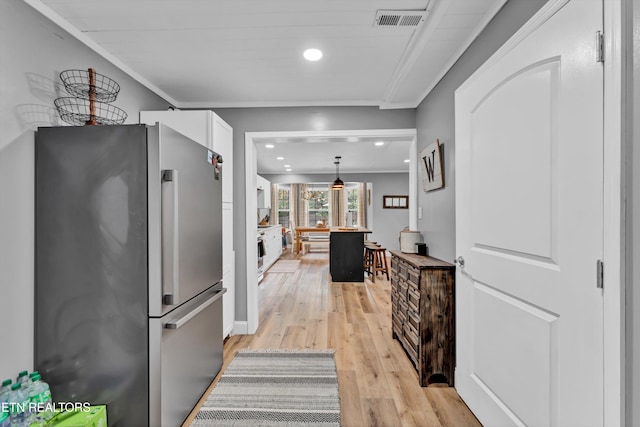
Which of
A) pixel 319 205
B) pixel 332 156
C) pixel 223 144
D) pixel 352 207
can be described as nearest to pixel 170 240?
pixel 223 144

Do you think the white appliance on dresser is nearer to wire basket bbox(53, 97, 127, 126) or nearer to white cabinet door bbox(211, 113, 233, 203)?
white cabinet door bbox(211, 113, 233, 203)

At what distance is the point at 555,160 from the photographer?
121 cm

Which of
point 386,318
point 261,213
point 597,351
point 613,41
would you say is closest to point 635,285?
point 597,351

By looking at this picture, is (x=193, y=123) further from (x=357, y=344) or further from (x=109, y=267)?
(x=357, y=344)

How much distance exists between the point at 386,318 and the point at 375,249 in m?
2.25

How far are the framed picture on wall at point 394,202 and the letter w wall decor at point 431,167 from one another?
596cm

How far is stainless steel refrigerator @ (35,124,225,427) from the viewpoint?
1.50 meters

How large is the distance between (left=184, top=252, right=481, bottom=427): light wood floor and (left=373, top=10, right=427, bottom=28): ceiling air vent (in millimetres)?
2377

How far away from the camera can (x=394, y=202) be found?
894 centimetres

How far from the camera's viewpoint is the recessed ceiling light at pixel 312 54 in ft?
7.17

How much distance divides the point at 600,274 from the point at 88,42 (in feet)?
9.65

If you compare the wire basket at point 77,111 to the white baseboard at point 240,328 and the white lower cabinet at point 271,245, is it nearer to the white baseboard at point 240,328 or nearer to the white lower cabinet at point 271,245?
the white baseboard at point 240,328

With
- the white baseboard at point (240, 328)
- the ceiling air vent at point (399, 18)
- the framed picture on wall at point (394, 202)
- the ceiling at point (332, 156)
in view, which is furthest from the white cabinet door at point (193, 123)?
the framed picture on wall at point (394, 202)

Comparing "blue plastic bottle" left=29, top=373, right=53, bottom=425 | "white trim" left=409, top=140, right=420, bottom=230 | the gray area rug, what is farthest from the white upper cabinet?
"blue plastic bottle" left=29, top=373, right=53, bottom=425
